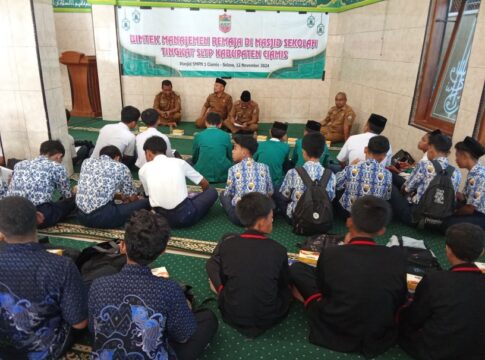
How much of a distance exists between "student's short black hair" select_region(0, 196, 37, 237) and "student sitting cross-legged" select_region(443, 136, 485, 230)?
119 inches

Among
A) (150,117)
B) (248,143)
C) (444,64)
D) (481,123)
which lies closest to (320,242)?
(248,143)

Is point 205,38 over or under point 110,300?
over

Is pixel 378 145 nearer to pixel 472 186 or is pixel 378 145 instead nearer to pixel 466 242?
pixel 472 186

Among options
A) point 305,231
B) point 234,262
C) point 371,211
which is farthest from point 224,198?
point 371,211

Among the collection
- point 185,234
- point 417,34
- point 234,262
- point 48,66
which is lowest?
point 185,234

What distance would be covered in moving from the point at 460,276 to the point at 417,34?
3.93 meters

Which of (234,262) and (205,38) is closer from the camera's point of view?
(234,262)

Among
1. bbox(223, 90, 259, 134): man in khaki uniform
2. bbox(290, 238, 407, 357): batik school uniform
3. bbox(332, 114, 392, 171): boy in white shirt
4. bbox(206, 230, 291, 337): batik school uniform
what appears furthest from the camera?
bbox(223, 90, 259, 134): man in khaki uniform

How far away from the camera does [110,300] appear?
4.58ft

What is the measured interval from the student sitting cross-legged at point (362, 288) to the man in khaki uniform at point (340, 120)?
4.48 meters

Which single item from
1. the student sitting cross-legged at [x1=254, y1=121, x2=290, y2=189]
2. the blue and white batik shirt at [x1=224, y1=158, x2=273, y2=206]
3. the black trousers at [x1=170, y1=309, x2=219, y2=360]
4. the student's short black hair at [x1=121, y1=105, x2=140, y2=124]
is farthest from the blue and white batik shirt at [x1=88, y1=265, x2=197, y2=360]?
the student's short black hair at [x1=121, y1=105, x2=140, y2=124]

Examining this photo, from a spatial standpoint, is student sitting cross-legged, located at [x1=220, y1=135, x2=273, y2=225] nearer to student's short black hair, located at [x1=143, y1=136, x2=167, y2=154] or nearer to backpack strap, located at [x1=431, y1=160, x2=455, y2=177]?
student's short black hair, located at [x1=143, y1=136, x2=167, y2=154]

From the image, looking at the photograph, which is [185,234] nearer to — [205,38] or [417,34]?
[417,34]

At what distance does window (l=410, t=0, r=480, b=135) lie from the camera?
13.8 feet
